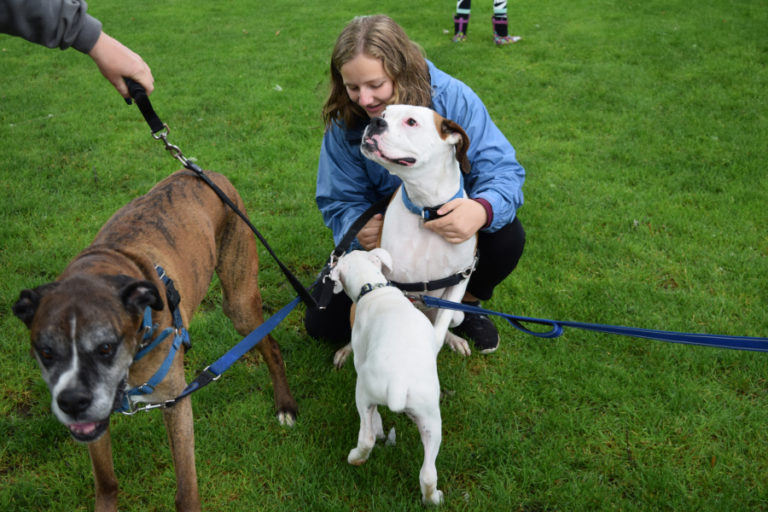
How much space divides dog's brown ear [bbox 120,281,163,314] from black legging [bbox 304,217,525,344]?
1.57 meters

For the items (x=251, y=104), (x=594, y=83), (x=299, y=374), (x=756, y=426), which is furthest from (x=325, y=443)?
(x=594, y=83)

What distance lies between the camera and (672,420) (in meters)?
3.17

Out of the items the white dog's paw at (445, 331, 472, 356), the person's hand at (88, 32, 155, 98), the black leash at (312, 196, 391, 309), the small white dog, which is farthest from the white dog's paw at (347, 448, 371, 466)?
the person's hand at (88, 32, 155, 98)

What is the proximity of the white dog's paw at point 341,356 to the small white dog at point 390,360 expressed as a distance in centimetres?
77

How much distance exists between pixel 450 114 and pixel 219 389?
6.99 feet

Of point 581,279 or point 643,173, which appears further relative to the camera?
point 643,173

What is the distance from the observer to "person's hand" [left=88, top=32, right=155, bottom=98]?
2.54 metres

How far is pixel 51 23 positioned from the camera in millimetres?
2447

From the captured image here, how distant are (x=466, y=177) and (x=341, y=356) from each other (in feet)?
4.47

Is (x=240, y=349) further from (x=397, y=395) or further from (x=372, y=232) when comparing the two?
(x=372, y=232)

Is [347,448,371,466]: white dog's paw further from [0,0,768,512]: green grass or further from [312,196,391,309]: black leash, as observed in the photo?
[312,196,391,309]: black leash

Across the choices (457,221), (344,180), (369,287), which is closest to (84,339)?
(369,287)

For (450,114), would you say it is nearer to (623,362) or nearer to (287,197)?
(623,362)

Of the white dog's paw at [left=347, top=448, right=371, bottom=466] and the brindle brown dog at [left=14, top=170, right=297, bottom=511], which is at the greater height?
the brindle brown dog at [left=14, top=170, right=297, bottom=511]
